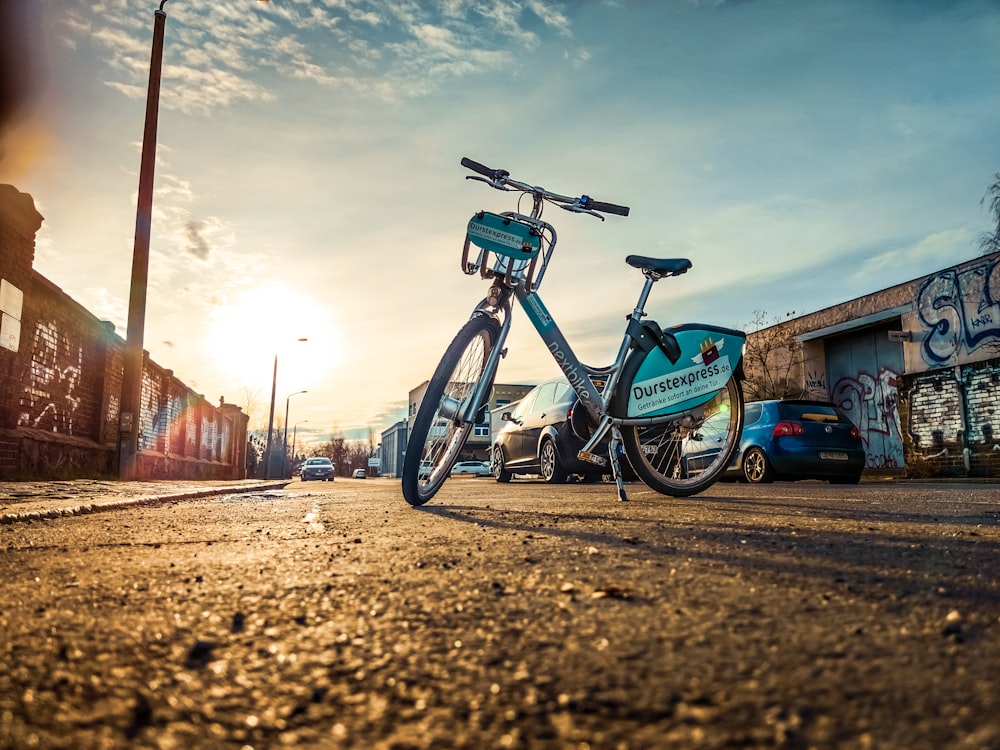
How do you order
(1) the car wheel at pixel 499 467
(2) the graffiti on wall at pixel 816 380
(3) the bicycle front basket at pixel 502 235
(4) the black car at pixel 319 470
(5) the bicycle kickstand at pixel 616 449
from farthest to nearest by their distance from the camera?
(4) the black car at pixel 319 470 < (2) the graffiti on wall at pixel 816 380 < (1) the car wheel at pixel 499 467 < (5) the bicycle kickstand at pixel 616 449 < (3) the bicycle front basket at pixel 502 235

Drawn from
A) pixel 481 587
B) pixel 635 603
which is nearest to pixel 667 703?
pixel 635 603

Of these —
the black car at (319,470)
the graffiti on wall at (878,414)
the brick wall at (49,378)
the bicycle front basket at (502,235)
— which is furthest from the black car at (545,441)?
the black car at (319,470)

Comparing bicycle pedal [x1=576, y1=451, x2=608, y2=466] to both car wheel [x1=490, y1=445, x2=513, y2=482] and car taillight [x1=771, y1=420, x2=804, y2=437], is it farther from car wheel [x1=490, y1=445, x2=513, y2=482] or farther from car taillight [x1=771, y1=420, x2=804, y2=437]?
car wheel [x1=490, y1=445, x2=513, y2=482]

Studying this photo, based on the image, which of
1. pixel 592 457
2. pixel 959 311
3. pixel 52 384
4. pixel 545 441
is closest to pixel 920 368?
pixel 959 311

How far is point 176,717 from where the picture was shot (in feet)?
2.79

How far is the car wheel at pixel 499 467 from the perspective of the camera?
12781 mm

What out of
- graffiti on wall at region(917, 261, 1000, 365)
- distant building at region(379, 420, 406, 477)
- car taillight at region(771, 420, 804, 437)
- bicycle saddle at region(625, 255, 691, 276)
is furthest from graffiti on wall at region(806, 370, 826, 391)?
distant building at region(379, 420, 406, 477)

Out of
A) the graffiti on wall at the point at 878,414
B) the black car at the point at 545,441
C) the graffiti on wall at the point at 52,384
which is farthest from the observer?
the graffiti on wall at the point at 878,414

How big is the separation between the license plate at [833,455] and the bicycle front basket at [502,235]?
7990 millimetres

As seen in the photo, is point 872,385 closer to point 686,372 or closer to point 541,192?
point 686,372

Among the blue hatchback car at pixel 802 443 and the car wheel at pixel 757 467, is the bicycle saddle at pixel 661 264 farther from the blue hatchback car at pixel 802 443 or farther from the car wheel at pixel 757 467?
the car wheel at pixel 757 467

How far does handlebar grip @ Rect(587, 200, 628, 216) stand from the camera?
514 cm

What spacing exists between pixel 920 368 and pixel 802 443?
1137 cm

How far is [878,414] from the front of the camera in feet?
73.7
